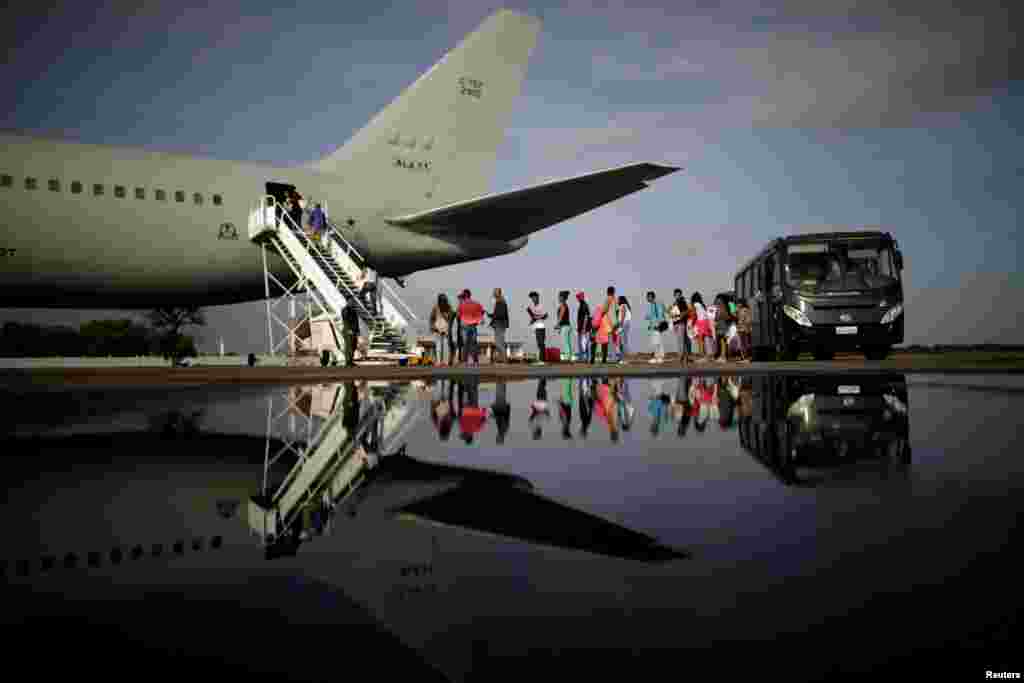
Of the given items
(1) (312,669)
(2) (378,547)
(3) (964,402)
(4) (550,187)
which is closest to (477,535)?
(2) (378,547)

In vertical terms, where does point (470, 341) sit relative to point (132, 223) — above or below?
below

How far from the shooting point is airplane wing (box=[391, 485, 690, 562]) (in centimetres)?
136

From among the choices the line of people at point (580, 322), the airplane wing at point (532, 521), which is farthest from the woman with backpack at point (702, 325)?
the airplane wing at point (532, 521)

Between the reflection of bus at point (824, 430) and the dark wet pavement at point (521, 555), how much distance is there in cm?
3

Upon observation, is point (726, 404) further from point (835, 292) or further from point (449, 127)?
point (449, 127)

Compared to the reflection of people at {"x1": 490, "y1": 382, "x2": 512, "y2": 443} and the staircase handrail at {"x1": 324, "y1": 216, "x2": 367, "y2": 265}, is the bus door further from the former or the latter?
the reflection of people at {"x1": 490, "y1": 382, "x2": 512, "y2": 443}

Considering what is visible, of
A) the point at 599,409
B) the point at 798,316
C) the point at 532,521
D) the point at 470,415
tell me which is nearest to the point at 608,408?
the point at 599,409

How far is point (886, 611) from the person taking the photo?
97 centimetres

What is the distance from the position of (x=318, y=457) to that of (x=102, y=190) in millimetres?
13160

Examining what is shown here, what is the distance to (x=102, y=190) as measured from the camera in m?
13.4

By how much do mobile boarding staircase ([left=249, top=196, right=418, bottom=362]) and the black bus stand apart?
7.91 m

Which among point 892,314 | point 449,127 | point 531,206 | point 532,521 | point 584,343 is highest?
point 449,127

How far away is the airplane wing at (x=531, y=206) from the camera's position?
13148 millimetres

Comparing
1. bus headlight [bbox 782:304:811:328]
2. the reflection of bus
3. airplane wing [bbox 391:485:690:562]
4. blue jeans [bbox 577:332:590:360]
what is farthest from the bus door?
airplane wing [bbox 391:485:690:562]
